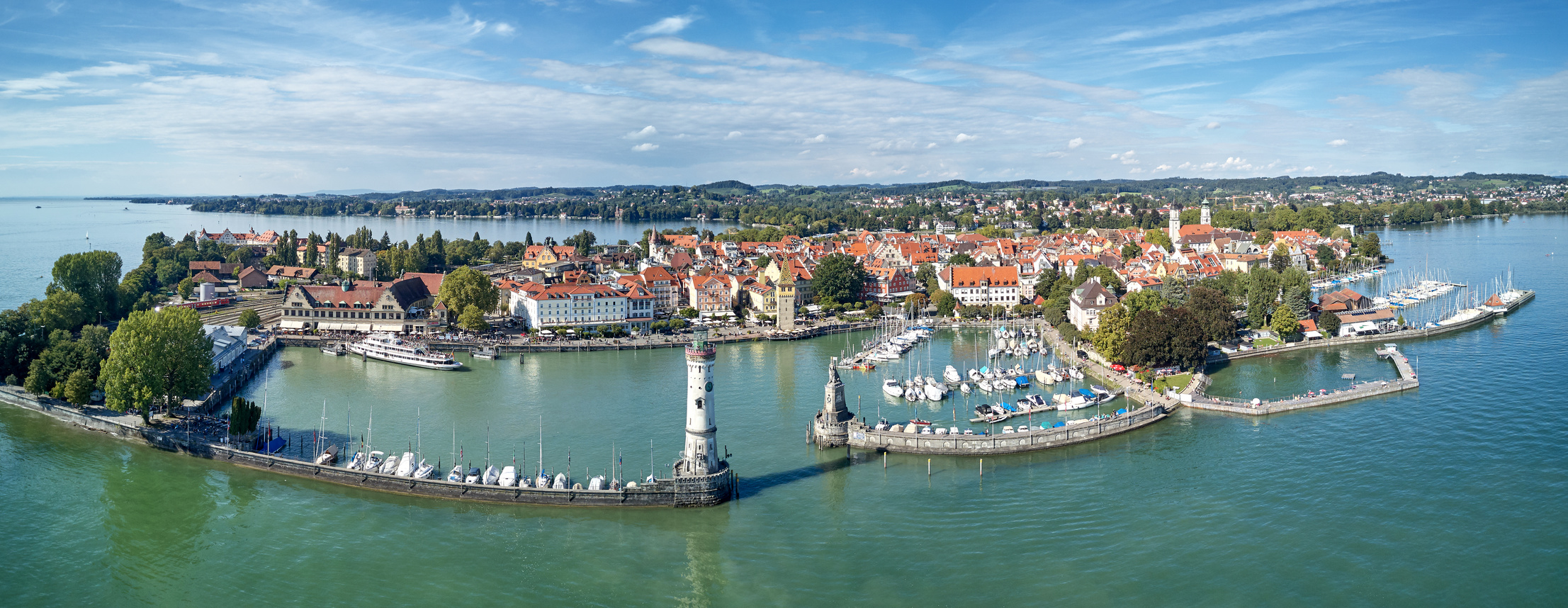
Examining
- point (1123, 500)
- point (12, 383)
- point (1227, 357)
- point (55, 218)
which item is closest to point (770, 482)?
point (1123, 500)

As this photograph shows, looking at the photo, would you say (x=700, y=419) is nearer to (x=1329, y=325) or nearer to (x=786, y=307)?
(x=786, y=307)

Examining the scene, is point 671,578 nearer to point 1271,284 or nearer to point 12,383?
point 12,383

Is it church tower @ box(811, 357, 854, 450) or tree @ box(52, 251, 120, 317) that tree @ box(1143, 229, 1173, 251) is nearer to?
church tower @ box(811, 357, 854, 450)

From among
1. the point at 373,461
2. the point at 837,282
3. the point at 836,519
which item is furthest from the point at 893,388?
the point at 837,282

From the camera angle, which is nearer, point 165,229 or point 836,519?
point 836,519

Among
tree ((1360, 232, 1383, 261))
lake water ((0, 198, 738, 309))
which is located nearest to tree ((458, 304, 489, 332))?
lake water ((0, 198, 738, 309))

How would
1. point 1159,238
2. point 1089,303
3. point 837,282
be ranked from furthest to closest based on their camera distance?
point 1159,238
point 837,282
point 1089,303
